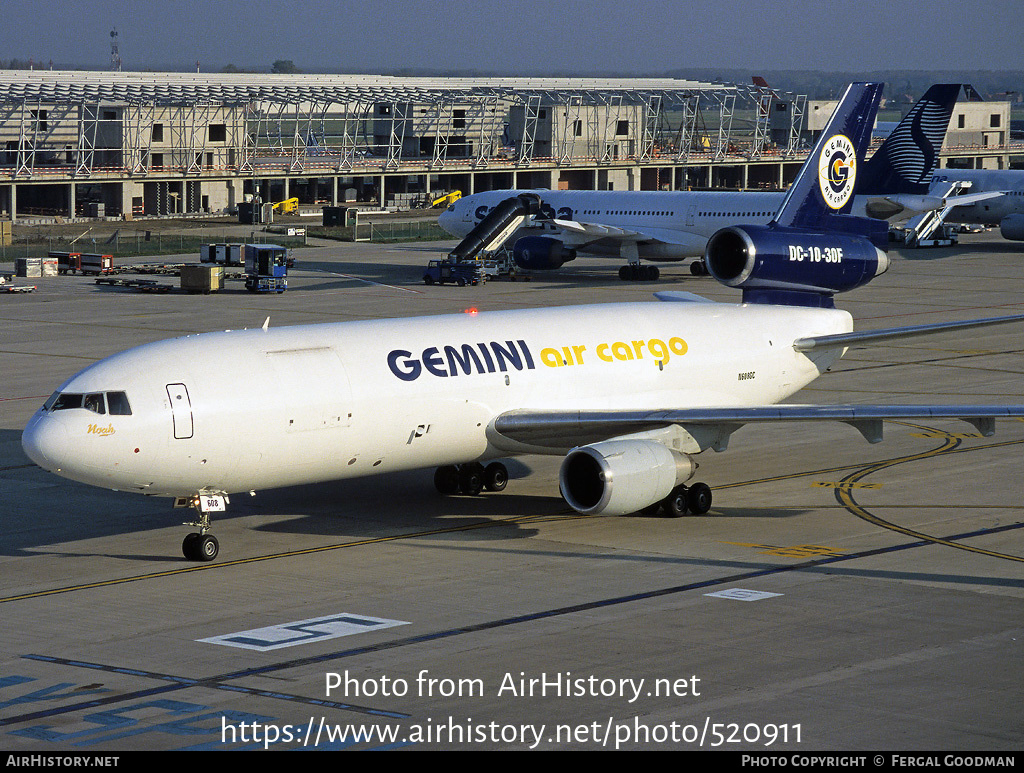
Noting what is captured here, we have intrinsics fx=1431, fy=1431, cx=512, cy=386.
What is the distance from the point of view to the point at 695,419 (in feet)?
101

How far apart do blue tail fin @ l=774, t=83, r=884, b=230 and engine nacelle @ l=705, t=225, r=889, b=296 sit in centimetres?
70

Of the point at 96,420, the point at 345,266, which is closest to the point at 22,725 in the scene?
the point at 96,420

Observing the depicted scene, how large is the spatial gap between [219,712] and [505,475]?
16018 mm

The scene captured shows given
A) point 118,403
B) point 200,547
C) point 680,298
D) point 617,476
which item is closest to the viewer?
point 118,403

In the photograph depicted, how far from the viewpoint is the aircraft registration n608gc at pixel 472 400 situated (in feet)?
88.6

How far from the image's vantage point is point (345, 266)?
314ft

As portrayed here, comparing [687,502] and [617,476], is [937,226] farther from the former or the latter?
[617,476]

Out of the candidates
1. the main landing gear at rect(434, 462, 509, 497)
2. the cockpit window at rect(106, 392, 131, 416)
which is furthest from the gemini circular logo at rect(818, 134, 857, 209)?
the cockpit window at rect(106, 392, 131, 416)

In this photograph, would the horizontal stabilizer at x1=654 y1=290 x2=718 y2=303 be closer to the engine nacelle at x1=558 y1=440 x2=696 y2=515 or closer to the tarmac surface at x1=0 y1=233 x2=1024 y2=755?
the tarmac surface at x1=0 y1=233 x2=1024 y2=755

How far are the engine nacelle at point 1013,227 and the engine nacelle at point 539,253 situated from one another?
39130 millimetres

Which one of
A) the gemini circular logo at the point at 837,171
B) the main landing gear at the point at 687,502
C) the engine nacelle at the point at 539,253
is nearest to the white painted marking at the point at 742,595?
the main landing gear at the point at 687,502

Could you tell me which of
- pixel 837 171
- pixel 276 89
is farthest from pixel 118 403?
pixel 276 89

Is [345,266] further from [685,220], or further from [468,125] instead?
[468,125]

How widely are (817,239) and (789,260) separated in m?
1.50
